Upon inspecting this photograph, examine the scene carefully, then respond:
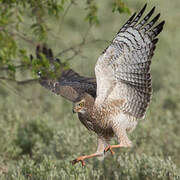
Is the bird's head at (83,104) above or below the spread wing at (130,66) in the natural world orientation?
below

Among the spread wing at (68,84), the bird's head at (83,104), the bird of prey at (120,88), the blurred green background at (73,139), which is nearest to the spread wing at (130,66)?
the bird of prey at (120,88)

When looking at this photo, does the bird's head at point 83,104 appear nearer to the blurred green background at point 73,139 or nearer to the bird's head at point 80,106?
the bird's head at point 80,106

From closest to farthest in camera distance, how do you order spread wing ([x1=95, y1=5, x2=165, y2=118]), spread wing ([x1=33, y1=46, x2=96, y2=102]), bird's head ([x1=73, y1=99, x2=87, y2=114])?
spread wing ([x1=95, y1=5, x2=165, y2=118])
bird's head ([x1=73, y1=99, x2=87, y2=114])
spread wing ([x1=33, y1=46, x2=96, y2=102])

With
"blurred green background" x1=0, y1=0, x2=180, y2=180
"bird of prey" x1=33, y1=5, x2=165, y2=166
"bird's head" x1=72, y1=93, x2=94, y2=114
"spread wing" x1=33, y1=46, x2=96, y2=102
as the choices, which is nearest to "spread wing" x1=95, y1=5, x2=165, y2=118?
"bird of prey" x1=33, y1=5, x2=165, y2=166

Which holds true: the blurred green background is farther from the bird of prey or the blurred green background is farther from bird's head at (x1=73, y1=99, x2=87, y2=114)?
bird's head at (x1=73, y1=99, x2=87, y2=114)

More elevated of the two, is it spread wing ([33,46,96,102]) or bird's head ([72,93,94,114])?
spread wing ([33,46,96,102])

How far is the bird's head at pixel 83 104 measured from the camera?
241 inches

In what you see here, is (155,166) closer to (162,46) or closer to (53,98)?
(53,98)

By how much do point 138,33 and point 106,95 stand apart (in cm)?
95

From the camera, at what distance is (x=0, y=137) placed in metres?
7.81

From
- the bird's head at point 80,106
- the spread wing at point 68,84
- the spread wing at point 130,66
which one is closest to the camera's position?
the spread wing at point 130,66

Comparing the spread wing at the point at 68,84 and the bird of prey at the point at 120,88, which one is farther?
the spread wing at the point at 68,84

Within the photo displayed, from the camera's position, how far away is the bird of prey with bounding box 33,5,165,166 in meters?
5.59

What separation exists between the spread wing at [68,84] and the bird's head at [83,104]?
0.70 feet
